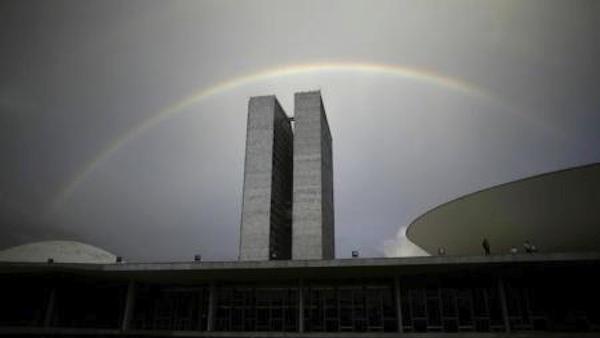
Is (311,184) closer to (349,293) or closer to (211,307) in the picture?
(349,293)

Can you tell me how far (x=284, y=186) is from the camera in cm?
4966

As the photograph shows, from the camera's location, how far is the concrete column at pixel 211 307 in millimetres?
23370

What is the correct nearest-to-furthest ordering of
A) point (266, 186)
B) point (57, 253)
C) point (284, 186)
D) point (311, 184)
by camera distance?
point (311, 184), point (266, 186), point (284, 186), point (57, 253)

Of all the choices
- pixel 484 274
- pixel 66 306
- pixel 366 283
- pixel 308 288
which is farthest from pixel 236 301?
pixel 484 274

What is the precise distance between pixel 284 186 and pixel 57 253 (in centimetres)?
5981

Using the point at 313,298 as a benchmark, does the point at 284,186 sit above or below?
above

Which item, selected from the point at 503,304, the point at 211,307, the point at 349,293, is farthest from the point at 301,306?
the point at 503,304

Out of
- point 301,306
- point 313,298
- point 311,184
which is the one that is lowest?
point 301,306

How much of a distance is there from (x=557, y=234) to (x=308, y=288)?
17808mm

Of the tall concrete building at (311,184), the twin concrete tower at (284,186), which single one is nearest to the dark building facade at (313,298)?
the twin concrete tower at (284,186)

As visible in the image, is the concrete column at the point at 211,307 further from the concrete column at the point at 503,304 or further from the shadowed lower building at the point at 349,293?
the concrete column at the point at 503,304

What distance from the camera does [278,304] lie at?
23812 millimetres

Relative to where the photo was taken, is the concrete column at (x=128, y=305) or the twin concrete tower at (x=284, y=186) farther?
the twin concrete tower at (x=284, y=186)

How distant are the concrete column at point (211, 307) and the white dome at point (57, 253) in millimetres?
63623
